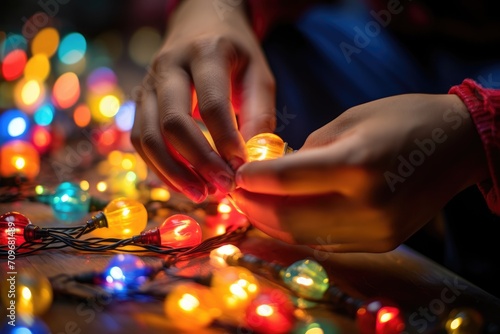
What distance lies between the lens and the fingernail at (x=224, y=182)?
2.77 feet

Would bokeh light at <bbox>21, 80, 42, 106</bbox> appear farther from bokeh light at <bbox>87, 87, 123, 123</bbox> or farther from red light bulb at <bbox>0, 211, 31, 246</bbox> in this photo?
red light bulb at <bbox>0, 211, 31, 246</bbox>

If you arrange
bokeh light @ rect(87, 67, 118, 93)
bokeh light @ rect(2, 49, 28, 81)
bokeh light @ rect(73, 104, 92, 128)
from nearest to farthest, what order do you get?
bokeh light @ rect(73, 104, 92, 128) → bokeh light @ rect(2, 49, 28, 81) → bokeh light @ rect(87, 67, 118, 93)

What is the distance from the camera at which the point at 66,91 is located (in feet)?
5.29

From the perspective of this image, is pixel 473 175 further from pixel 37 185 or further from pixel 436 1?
pixel 37 185

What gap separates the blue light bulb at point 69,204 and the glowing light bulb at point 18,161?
0.70ft

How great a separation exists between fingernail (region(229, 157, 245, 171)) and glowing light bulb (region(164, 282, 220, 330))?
0.22 m

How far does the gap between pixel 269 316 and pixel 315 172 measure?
0.21 m

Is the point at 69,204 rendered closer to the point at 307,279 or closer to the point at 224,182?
the point at 224,182

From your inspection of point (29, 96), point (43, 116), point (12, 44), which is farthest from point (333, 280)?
point (12, 44)

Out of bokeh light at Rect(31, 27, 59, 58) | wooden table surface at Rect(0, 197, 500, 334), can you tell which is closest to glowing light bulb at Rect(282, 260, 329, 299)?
wooden table surface at Rect(0, 197, 500, 334)

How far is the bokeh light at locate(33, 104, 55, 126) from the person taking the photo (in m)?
1.40

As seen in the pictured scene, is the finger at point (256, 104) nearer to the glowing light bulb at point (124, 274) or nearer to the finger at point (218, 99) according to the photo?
the finger at point (218, 99)

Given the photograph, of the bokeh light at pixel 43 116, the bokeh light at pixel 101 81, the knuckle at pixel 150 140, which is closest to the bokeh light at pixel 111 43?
the bokeh light at pixel 101 81

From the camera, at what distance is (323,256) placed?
35.0 inches
